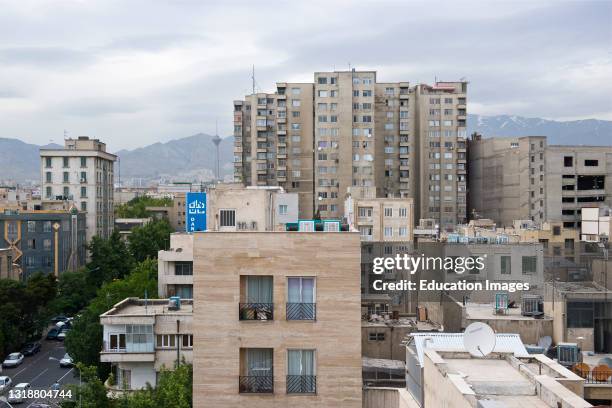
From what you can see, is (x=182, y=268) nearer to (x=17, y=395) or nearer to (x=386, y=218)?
(x=17, y=395)

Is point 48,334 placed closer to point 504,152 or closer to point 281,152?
point 281,152

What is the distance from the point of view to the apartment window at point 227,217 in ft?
122

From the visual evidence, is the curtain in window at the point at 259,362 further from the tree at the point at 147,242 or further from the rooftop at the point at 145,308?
the tree at the point at 147,242

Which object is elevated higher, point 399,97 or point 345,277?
point 399,97

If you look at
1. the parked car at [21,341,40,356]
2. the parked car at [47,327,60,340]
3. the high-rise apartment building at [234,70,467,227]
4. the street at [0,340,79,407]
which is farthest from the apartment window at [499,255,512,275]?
the high-rise apartment building at [234,70,467,227]

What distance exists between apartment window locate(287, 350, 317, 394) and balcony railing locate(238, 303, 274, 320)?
89 cm

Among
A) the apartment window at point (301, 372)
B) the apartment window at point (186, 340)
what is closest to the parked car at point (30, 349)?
the apartment window at point (186, 340)

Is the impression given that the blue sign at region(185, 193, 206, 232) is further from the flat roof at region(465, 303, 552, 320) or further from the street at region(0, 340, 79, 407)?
the street at region(0, 340, 79, 407)

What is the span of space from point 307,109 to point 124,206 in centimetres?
6733

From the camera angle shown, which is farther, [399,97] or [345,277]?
[399,97]

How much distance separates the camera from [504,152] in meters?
95.6

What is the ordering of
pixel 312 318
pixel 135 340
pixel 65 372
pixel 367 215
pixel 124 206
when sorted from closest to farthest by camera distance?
pixel 312 318, pixel 135 340, pixel 65 372, pixel 367 215, pixel 124 206

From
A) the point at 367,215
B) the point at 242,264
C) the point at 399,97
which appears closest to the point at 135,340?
the point at 242,264

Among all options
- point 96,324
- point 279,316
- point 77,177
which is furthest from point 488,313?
point 77,177
